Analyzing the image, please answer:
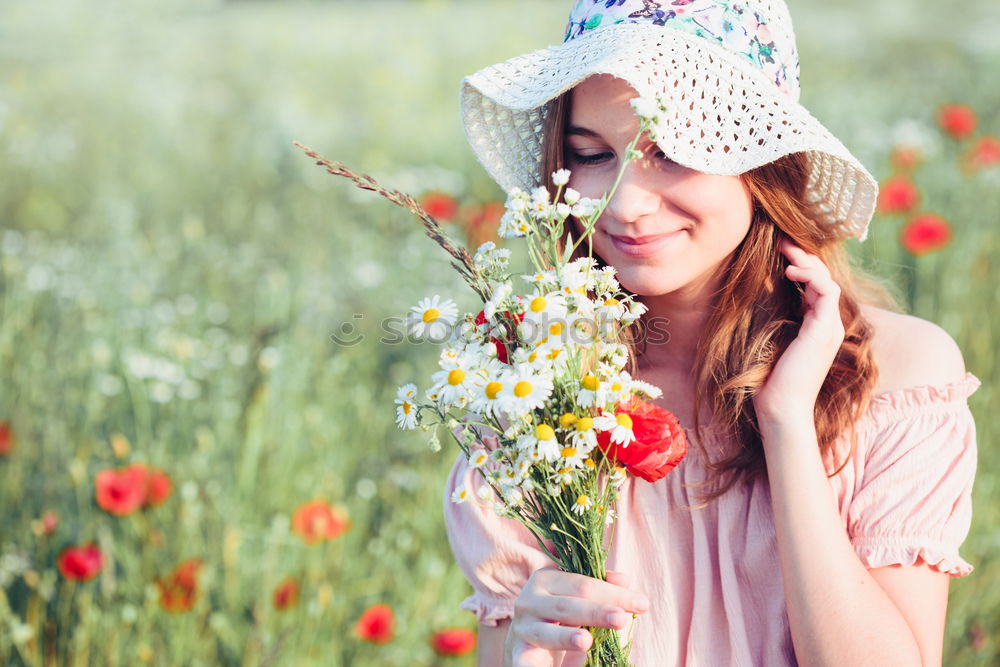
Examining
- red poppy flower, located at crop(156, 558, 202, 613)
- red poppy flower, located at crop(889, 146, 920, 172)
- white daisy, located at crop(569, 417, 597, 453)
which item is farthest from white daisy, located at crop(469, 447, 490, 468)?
red poppy flower, located at crop(889, 146, 920, 172)

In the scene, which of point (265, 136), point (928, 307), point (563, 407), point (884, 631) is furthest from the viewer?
point (265, 136)

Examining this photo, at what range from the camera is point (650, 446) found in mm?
1370

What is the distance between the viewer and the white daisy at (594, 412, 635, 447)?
1222mm

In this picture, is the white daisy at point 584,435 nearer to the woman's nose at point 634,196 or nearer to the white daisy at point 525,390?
the white daisy at point 525,390

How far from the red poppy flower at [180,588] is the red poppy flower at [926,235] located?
2.53 metres

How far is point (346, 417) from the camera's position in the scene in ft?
11.3

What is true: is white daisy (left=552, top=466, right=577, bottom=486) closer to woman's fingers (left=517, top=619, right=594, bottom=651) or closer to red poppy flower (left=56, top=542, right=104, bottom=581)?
woman's fingers (left=517, top=619, right=594, bottom=651)

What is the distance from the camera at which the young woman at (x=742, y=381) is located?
5.22 ft

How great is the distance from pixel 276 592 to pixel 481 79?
146 cm

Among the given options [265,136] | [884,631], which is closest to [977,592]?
[884,631]

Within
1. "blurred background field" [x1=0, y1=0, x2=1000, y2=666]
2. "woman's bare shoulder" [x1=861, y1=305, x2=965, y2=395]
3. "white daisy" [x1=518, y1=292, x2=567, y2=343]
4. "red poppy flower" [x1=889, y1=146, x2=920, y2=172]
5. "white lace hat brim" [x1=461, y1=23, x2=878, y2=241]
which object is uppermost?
"white lace hat brim" [x1=461, y1=23, x2=878, y2=241]

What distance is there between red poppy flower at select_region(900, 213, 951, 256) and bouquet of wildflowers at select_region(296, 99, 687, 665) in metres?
2.34

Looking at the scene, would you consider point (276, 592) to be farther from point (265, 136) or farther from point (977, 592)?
point (265, 136)

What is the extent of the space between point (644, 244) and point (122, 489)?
1.54m
